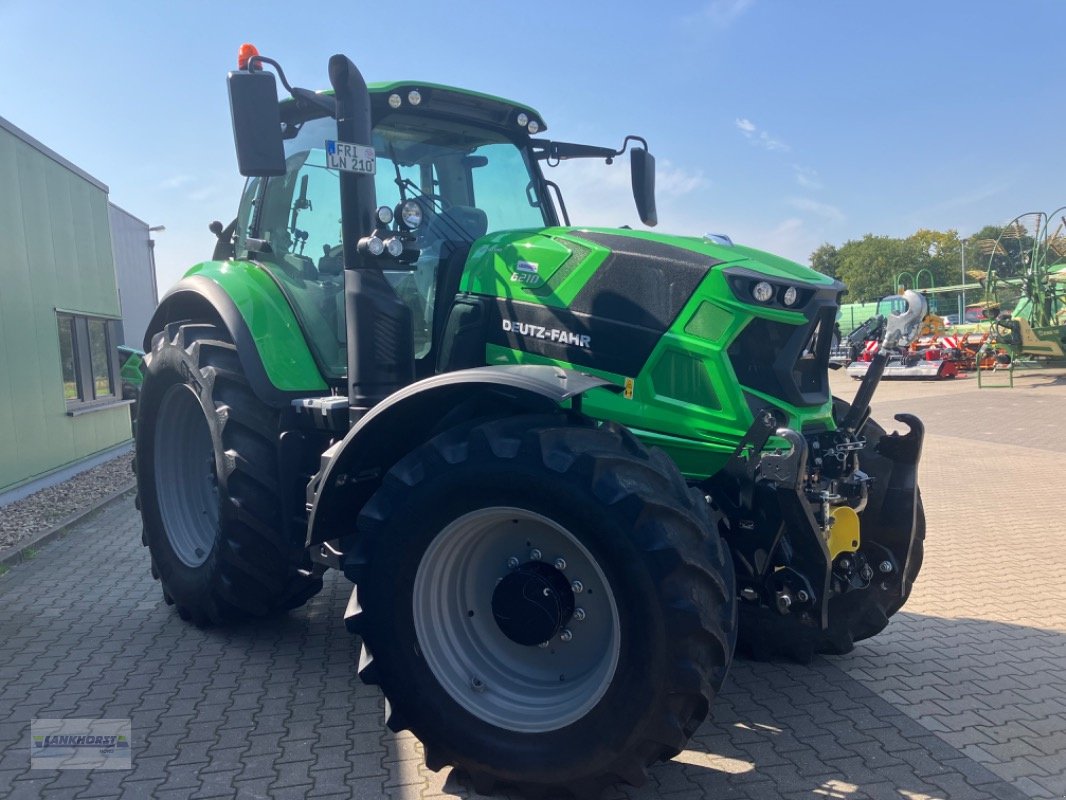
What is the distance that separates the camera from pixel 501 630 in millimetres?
3109

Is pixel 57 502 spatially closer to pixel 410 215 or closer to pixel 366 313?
pixel 366 313

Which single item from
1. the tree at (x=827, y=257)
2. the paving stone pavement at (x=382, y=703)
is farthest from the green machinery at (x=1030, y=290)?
the tree at (x=827, y=257)

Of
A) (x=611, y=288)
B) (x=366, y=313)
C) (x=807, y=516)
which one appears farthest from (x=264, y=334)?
(x=807, y=516)

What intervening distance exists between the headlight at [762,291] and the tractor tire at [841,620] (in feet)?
3.31

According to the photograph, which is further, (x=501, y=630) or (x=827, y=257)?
(x=827, y=257)

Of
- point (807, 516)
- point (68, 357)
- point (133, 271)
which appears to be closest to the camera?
point (807, 516)

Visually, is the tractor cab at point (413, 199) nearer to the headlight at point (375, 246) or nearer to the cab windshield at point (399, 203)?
the cab windshield at point (399, 203)

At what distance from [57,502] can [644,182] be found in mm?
7104

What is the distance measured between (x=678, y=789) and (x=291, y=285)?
2.97m

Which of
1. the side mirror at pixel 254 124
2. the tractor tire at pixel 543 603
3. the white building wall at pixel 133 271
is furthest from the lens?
the white building wall at pixel 133 271

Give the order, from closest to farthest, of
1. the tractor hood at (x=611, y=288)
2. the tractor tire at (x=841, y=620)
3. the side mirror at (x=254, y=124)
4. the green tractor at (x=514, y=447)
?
the green tractor at (x=514, y=447) → the side mirror at (x=254, y=124) → the tractor hood at (x=611, y=288) → the tractor tire at (x=841, y=620)

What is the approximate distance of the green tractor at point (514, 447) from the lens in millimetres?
2701

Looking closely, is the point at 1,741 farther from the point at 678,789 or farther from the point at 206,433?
the point at 678,789

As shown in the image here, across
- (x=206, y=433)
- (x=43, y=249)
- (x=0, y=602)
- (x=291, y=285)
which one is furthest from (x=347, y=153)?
(x=43, y=249)
